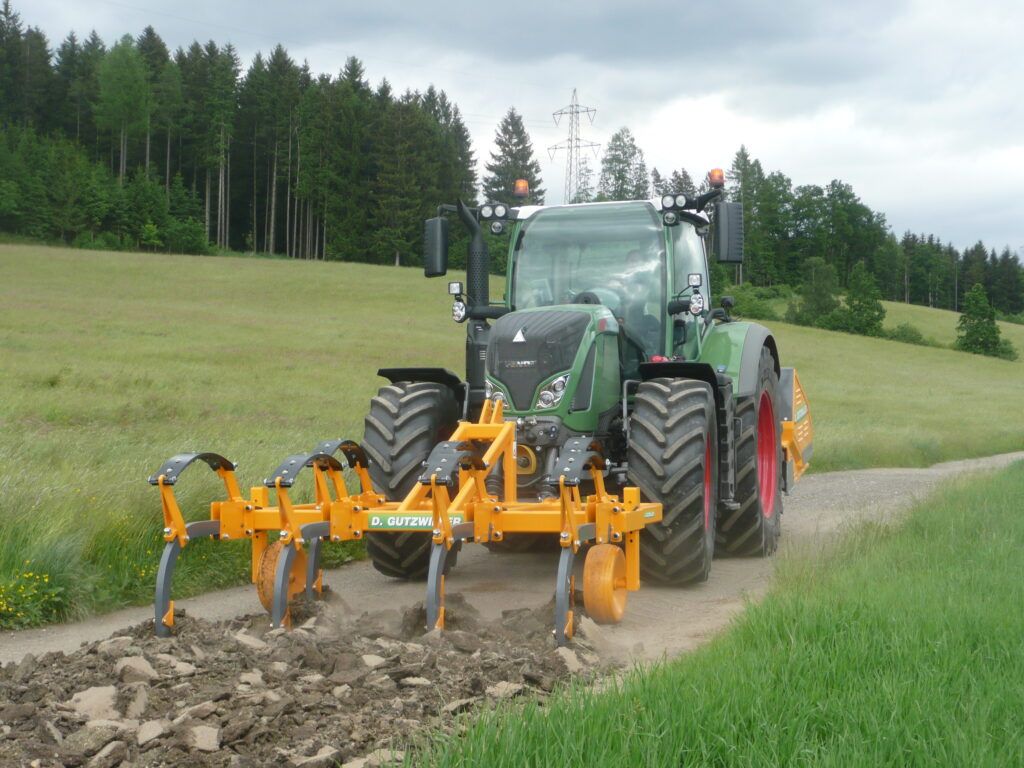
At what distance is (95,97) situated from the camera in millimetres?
87312

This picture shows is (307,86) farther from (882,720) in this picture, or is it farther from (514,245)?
(882,720)

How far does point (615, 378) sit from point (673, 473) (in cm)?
113

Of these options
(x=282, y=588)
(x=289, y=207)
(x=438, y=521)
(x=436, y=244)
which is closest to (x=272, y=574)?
(x=282, y=588)

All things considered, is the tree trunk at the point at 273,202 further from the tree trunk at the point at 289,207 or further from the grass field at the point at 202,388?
the grass field at the point at 202,388

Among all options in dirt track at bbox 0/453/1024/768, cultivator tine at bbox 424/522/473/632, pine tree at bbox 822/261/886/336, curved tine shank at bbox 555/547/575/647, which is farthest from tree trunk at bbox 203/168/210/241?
curved tine shank at bbox 555/547/575/647

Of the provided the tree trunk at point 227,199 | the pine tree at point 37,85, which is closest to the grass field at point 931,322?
the tree trunk at point 227,199

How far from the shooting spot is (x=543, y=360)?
7.50 metres

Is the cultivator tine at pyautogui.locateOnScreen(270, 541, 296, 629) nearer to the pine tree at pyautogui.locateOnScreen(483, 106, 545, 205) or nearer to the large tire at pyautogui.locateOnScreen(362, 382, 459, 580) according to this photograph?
the large tire at pyautogui.locateOnScreen(362, 382, 459, 580)

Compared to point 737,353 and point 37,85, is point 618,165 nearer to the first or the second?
point 37,85

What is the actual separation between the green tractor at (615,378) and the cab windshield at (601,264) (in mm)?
11

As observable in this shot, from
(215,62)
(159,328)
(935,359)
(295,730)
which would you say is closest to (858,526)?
(295,730)

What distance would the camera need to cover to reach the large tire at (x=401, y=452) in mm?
7652

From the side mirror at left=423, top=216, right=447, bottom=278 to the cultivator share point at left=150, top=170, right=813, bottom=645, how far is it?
0.02m

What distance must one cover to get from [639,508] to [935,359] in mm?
55711
